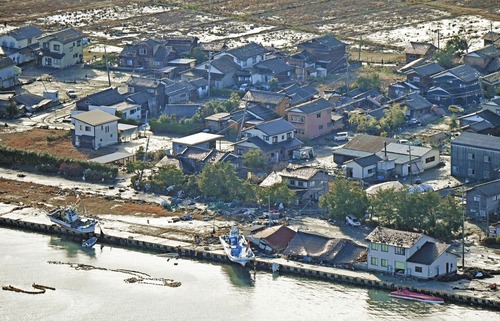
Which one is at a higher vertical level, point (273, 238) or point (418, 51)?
point (273, 238)

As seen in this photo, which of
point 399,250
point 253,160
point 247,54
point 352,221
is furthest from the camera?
point 247,54

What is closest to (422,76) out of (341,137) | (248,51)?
(341,137)

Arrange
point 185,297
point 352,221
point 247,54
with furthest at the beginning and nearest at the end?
point 247,54
point 352,221
point 185,297

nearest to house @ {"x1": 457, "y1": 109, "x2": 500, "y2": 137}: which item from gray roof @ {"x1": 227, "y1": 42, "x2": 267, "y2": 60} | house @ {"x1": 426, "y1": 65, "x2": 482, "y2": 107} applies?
house @ {"x1": 426, "y1": 65, "x2": 482, "y2": 107}

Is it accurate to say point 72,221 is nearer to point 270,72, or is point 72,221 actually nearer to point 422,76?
point 270,72

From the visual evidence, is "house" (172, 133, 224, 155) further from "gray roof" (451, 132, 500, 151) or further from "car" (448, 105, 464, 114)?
"car" (448, 105, 464, 114)

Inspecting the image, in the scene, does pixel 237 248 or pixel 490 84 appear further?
pixel 490 84
